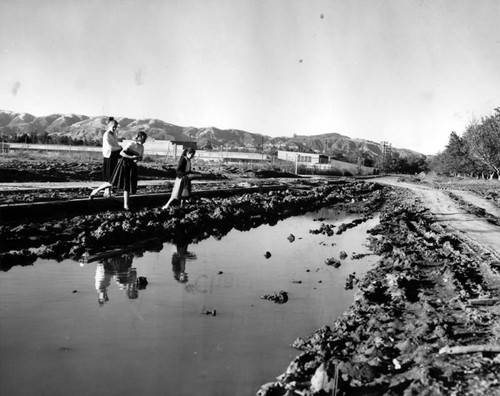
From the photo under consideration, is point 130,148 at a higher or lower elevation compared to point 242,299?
higher

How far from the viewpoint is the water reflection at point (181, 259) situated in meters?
6.25

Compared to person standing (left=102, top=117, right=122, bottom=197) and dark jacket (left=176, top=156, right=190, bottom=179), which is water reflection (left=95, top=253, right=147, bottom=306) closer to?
person standing (left=102, top=117, right=122, bottom=197)

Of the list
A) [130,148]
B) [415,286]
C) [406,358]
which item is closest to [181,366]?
[406,358]

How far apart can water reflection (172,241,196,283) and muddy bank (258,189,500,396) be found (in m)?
2.28

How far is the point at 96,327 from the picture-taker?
4.14 m

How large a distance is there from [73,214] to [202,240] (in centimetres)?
288

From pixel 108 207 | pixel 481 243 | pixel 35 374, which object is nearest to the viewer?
pixel 35 374

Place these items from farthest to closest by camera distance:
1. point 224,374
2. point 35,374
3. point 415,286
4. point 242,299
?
1. point 415,286
2. point 242,299
3. point 224,374
4. point 35,374

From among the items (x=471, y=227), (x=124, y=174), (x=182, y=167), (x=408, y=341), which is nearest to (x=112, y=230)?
(x=124, y=174)

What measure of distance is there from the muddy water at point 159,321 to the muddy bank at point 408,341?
319 millimetres

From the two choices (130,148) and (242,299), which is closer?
(242,299)

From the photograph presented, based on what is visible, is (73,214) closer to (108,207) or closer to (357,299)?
(108,207)

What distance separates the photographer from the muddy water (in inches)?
131

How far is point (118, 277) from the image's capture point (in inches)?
233
